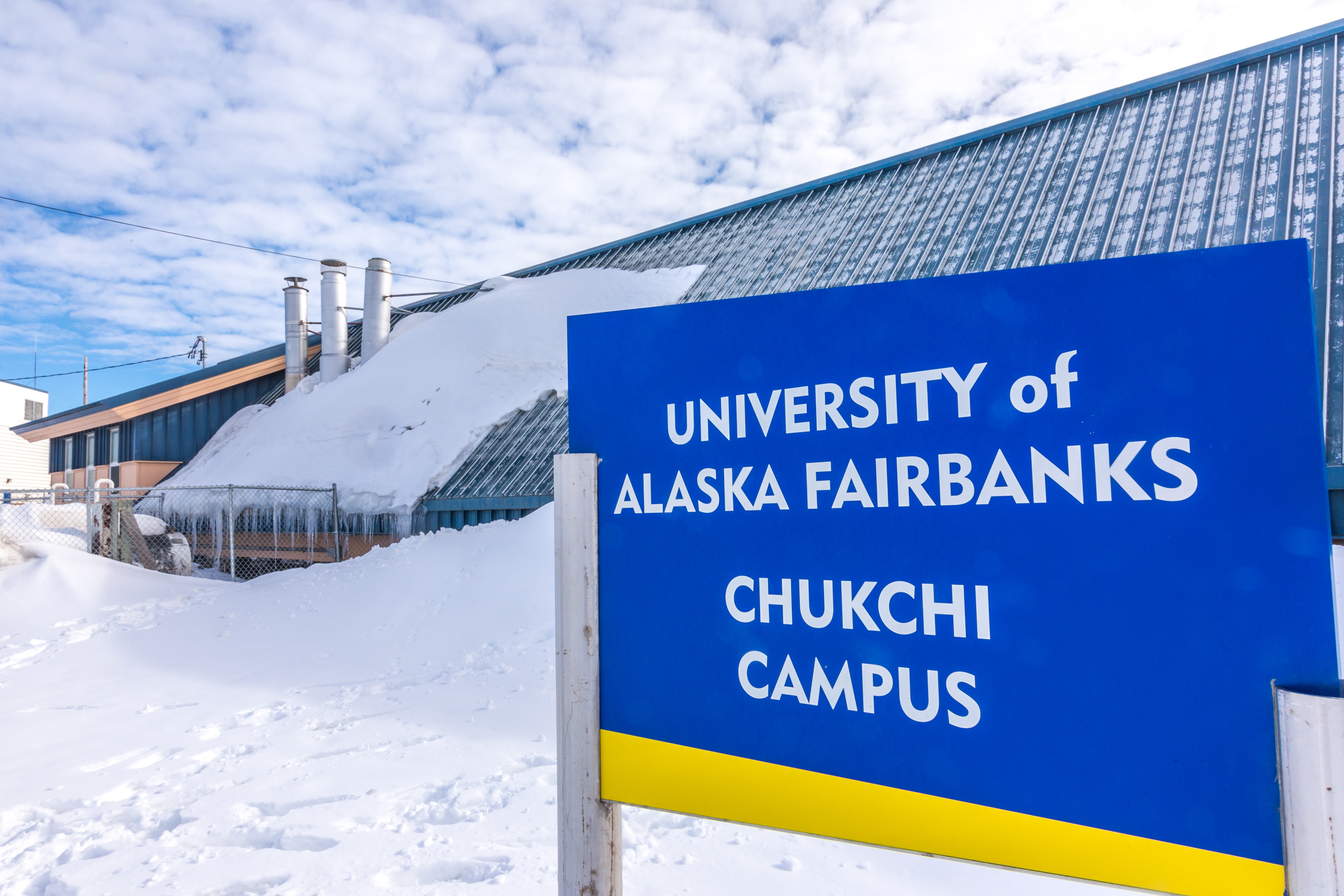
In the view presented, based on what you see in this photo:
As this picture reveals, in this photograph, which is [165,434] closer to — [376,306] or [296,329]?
[296,329]

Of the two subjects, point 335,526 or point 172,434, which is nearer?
point 335,526

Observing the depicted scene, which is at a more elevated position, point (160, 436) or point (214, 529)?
point (160, 436)

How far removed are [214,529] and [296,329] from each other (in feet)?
28.3

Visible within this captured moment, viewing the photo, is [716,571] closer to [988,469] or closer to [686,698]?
[686,698]

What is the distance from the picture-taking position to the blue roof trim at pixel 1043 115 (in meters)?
11.3

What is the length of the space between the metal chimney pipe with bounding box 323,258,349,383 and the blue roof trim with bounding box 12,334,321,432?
8.74ft

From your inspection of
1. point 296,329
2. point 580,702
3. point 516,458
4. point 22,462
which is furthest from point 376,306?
point 22,462

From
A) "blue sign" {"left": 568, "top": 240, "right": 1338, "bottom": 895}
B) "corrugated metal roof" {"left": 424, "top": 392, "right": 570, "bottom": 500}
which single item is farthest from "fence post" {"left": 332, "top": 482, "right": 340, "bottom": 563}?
"blue sign" {"left": 568, "top": 240, "right": 1338, "bottom": 895}

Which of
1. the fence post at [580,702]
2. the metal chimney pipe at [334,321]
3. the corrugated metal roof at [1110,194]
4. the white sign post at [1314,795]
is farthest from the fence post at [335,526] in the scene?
the white sign post at [1314,795]

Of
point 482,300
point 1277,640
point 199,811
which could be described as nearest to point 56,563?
point 199,811

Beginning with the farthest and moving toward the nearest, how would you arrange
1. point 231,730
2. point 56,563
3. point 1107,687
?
point 56,563, point 231,730, point 1107,687

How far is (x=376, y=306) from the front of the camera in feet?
63.6

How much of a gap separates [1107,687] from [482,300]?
16.7 meters

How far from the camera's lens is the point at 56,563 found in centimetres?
962
